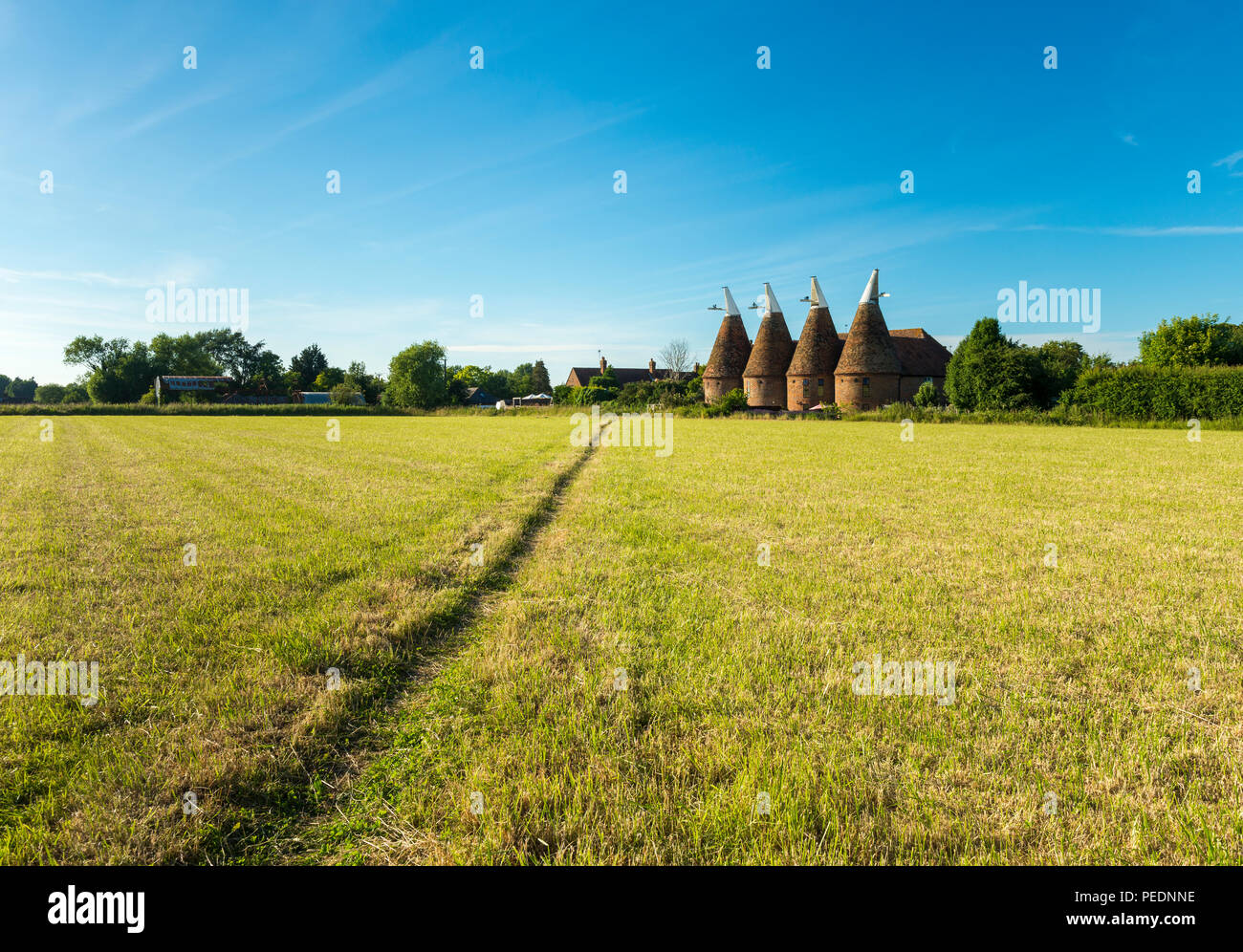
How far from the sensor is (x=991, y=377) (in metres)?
45.2

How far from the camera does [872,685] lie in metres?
3.64

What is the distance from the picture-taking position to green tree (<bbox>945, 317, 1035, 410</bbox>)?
44.1 m

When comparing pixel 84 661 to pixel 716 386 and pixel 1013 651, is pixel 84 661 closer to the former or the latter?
pixel 1013 651

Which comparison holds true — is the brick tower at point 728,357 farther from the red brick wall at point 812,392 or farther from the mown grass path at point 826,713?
the mown grass path at point 826,713

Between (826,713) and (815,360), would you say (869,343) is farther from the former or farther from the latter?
(826,713)

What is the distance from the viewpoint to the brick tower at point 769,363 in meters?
57.9

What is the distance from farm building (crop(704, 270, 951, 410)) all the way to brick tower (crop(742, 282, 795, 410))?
0.31 ft

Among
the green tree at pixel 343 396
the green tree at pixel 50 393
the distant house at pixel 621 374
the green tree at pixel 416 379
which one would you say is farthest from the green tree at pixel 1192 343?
the green tree at pixel 50 393

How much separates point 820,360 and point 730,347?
9.80 meters

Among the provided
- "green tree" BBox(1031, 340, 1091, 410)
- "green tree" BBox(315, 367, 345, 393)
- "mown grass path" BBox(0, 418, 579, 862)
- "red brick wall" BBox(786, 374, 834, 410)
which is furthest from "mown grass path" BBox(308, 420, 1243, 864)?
"green tree" BBox(315, 367, 345, 393)

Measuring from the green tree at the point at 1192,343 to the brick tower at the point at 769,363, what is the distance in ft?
128
